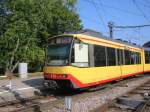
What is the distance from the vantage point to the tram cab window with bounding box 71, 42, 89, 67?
1576 cm

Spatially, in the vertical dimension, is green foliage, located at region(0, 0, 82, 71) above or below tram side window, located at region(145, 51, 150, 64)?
above

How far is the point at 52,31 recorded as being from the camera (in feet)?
126

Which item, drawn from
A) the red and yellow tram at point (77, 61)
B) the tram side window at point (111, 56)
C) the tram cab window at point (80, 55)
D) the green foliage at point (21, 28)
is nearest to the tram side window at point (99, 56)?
the red and yellow tram at point (77, 61)

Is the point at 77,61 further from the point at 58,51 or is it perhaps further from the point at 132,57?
the point at 132,57

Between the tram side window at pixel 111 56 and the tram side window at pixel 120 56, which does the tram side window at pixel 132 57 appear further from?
the tram side window at pixel 111 56

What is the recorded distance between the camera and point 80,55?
53.1ft

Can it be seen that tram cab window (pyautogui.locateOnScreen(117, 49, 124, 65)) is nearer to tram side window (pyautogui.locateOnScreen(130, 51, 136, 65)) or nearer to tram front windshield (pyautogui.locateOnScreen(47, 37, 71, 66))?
tram side window (pyautogui.locateOnScreen(130, 51, 136, 65))

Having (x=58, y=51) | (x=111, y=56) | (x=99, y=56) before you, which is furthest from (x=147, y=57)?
(x=58, y=51)

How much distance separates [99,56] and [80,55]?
88.7 inches

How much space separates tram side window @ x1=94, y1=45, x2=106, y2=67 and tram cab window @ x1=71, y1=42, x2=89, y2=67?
1076 millimetres

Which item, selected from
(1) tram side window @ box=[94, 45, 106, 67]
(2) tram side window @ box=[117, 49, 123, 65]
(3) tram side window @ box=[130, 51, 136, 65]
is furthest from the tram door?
(1) tram side window @ box=[94, 45, 106, 67]

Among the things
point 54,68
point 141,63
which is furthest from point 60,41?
point 141,63

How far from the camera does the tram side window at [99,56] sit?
1773 cm

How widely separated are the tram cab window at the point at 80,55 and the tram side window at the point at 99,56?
Result: 1076 millimetres
